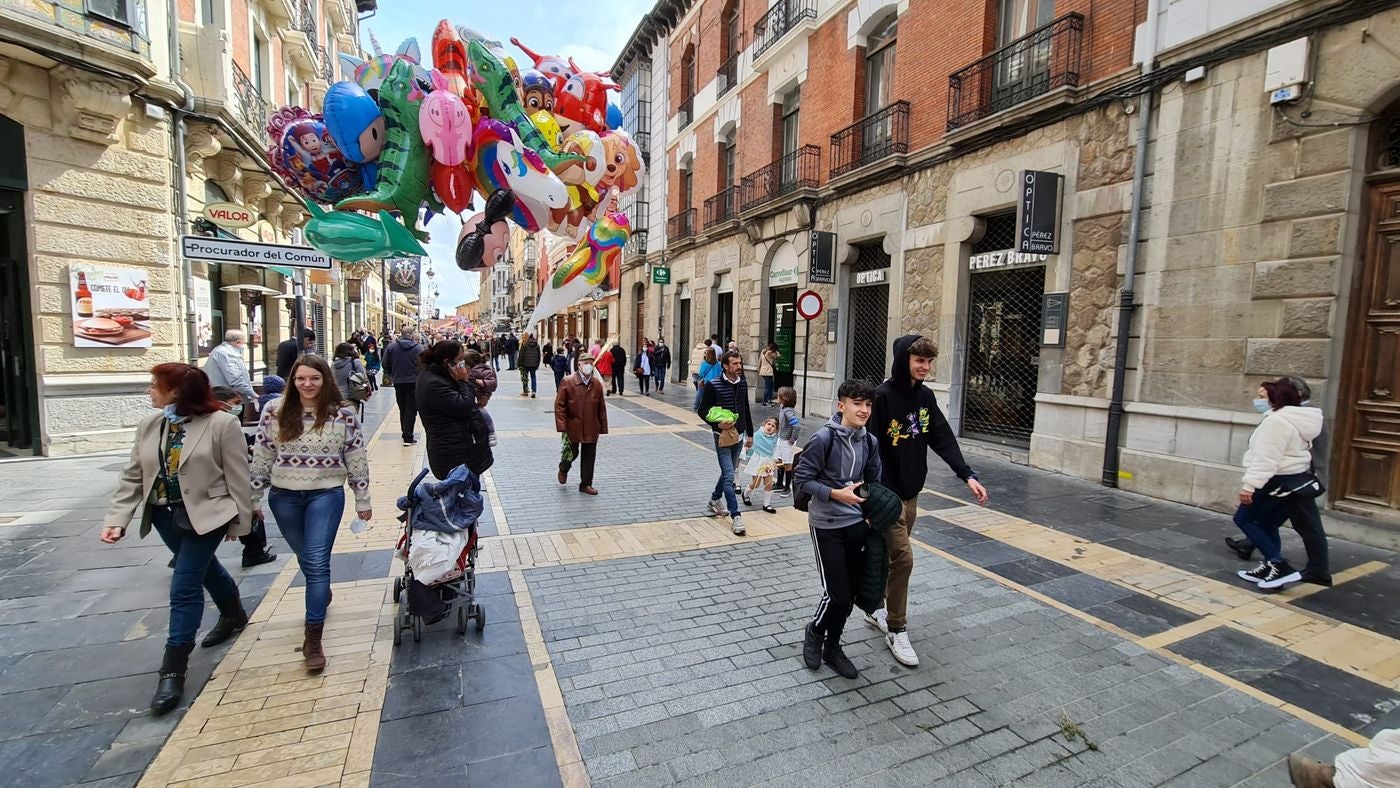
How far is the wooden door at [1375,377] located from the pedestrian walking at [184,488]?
9582 millimetres

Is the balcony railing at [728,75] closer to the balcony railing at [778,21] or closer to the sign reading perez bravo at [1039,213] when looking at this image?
the balcony railing at [778,21]

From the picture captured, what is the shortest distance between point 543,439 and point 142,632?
7.30m

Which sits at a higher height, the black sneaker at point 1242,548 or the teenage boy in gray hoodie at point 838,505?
the teenage boy in gray hoodie at point 838,505

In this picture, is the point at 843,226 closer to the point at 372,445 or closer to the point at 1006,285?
the point at 1006,285

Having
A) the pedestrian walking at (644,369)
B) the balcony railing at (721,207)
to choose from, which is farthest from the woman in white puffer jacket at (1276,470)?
the pedestrian walking at (644,369)

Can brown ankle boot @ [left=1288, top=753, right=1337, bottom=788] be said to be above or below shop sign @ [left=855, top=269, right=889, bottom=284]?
below

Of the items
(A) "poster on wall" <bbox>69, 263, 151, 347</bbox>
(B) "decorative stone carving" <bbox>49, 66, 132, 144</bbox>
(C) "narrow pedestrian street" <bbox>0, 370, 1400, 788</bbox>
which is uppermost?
(B) "decorative stone carving" <bbox>49, 66, 132, 144</bbox>

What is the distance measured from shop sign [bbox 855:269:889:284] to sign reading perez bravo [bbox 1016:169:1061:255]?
14.3 ft

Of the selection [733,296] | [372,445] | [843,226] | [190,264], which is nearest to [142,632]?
[372,445]

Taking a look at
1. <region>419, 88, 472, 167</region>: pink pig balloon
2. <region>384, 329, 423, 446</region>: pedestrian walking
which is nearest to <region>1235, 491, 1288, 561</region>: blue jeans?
<region>419, 88, 472, 167</region>: pink pig balloon

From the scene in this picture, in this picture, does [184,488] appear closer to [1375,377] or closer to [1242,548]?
[1242,548]

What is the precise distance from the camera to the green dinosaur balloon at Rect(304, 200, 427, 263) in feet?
16.0

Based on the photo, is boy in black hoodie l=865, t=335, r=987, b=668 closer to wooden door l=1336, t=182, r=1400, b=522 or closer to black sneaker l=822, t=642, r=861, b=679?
black sneaker l=822, t=642, r=861, b=679

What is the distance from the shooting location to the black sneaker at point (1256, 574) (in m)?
5.04
